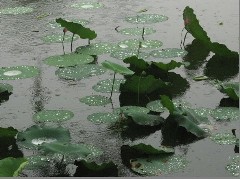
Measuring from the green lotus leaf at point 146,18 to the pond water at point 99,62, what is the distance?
0.05 m

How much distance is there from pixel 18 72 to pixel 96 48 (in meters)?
0.55

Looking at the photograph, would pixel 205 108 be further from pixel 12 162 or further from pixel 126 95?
pixel 12 162

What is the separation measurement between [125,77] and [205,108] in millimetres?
556

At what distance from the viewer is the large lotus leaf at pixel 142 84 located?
2.90 meters

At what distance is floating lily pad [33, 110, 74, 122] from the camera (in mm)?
2721

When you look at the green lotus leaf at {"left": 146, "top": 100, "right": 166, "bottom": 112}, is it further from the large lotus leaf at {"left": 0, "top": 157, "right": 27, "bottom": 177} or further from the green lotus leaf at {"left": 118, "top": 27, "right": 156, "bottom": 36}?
the green lotus leaf at {"left": 118, "top": 27, "right": 156, "bottom": 36}

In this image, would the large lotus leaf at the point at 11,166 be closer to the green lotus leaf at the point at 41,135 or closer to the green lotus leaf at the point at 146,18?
the green lotus leaf at the point at 41,135

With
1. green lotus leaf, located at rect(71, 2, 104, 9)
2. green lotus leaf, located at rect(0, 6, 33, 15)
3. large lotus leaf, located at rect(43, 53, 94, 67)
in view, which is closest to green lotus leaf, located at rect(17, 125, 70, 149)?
large lotus leaf, located at rect(43, 53, 94, 67)

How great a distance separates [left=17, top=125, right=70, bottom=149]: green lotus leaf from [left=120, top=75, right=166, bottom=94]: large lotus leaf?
555 millimetres

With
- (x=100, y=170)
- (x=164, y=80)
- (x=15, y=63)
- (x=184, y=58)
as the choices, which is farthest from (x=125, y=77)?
(x=100, y=170)

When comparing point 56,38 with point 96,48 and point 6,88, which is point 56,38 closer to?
point 96,48

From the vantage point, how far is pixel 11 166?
220 centimetres

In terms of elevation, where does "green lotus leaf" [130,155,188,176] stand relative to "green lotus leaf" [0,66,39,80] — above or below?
above

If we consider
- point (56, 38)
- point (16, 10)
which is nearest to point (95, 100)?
point (56, 38)
